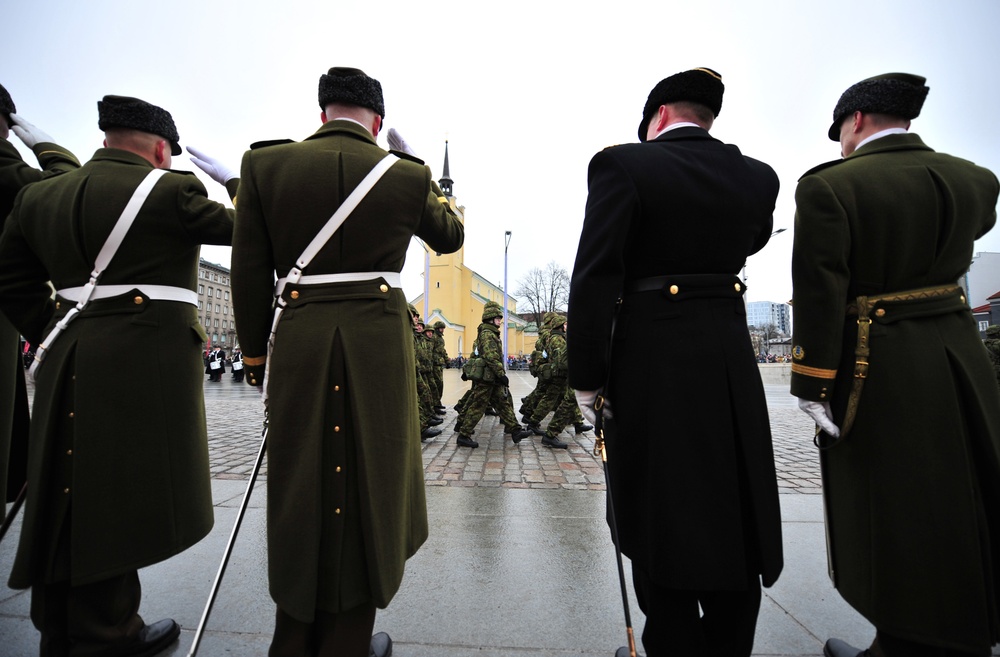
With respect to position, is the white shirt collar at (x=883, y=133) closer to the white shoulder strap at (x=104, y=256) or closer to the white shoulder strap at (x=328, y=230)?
the white shoulder strap at (x=328, y=230)

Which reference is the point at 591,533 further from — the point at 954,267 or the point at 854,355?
the point at 954,267

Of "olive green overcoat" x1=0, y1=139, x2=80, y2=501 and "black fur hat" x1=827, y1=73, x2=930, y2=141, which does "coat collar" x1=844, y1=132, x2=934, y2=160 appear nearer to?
"black fur hat" x1=827, y1=73, x2=930, y2=141

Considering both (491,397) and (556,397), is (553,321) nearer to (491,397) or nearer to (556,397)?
(556,397)

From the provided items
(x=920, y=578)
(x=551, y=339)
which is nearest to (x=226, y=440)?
(x=551, y=339)

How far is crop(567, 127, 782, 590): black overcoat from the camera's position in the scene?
5.03 ft

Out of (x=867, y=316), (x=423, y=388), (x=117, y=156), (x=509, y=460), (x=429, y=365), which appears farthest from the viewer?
(x=429, y=365)

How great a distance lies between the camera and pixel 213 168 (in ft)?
7.16

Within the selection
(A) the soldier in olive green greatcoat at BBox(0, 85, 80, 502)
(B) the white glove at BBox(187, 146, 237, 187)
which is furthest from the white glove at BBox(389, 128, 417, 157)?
(A) the soldier in olive green greatcoat at BBox(0, 85, 80, 502)

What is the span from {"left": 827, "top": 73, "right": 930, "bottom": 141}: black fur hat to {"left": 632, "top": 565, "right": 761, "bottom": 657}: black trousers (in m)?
1.86

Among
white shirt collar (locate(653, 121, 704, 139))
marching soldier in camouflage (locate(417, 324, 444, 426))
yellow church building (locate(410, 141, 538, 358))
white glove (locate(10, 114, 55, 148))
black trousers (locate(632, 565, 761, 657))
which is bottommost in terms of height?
black trousers (locate(632, 565, 761, 657))

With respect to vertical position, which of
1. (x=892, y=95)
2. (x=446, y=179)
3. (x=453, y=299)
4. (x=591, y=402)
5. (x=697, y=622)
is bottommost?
(x=697, y=622)

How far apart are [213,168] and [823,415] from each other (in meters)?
2.70

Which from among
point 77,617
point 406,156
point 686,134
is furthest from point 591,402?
point 77,617

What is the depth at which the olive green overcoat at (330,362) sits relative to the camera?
1.63 m
